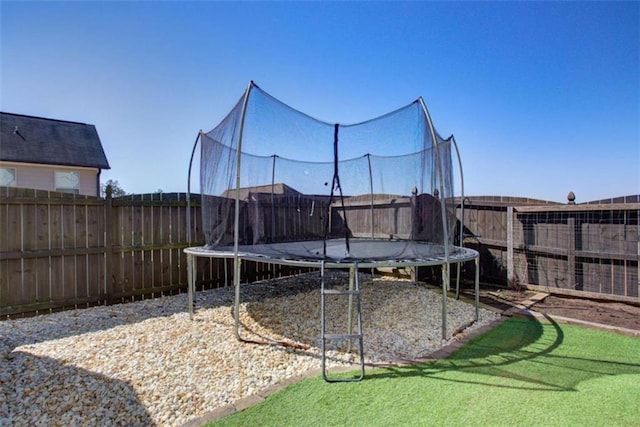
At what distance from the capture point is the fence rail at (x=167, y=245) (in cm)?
390

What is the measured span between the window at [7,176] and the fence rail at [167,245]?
705cm

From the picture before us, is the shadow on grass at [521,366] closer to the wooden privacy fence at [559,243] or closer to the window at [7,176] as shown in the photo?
the wooden privacy fence at [559,243]

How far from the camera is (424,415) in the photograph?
1.88 metres

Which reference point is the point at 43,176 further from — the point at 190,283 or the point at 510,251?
the point at 510,251

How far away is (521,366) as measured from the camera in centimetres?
253

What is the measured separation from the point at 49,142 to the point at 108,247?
809cm

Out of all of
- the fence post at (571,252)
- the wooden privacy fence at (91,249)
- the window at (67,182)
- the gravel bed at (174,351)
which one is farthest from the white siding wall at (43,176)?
the fence post at (571,252)

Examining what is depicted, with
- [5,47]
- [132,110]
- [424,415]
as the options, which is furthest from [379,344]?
[132,110]

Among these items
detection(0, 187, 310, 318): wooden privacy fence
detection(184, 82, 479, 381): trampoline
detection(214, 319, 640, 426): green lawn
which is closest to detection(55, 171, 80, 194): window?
detection(0, 187, 310, 318): wooden privacy fence

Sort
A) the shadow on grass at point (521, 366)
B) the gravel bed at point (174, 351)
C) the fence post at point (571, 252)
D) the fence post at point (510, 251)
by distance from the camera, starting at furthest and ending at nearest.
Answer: the fence post at point (510, 251), the fence post at point (571, 252), the shadow on grass at point (521, 366), the gravel bed at point (174, 351)

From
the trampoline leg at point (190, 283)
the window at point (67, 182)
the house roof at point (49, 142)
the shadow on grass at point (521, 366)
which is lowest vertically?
the shadow on grass at point (521, 366)

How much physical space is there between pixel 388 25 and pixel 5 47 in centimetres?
564

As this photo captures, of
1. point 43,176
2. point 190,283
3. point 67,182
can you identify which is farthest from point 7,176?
point 190,283

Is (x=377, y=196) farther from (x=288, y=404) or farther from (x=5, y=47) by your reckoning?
(x=5, y=47)
